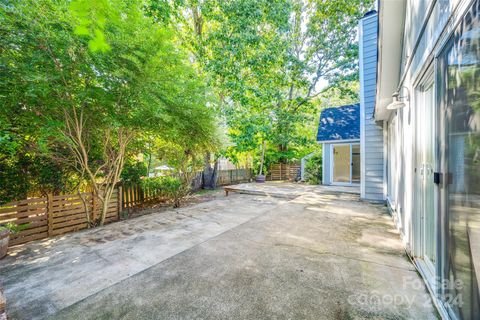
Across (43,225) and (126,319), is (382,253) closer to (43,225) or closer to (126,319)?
(126,319)

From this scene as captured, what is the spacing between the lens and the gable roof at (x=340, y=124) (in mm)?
9844

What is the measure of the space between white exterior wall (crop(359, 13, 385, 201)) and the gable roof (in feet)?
11.4

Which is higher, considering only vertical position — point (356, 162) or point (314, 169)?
point (356, 162)

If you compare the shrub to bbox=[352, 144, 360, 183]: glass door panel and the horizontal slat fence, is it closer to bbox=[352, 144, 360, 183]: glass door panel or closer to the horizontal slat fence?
the horizontal slat fence

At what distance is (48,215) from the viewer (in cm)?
414

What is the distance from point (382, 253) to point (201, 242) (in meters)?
2.79

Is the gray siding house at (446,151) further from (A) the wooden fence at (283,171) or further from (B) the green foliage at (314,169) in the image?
(A) the wooden fence at (283,171)

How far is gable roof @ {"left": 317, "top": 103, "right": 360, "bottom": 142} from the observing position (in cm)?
984

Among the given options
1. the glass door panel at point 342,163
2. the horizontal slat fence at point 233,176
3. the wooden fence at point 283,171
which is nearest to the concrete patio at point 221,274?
the horizontal slat fence at point 233,176

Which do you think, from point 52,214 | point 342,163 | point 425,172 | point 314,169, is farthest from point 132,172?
point 342,163

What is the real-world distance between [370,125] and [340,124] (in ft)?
14.2

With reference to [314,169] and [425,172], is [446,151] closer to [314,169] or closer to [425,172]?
[425,172]

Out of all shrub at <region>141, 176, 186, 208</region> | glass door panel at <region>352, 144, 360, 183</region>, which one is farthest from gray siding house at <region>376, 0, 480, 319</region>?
glass door panel at <region>352, 144, 360, 183</region>

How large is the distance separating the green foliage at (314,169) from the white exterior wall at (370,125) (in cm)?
504
